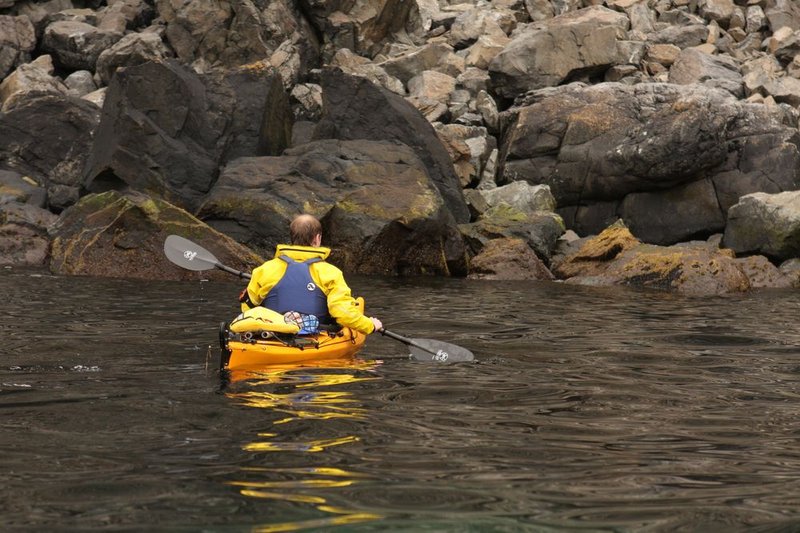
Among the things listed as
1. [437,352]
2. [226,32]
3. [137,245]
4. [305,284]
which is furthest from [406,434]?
[226,32]

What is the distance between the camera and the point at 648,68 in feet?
102

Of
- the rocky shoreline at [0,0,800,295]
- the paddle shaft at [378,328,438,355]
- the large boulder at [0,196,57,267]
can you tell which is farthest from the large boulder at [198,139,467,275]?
the paddle shaft at [378,328,438,355]

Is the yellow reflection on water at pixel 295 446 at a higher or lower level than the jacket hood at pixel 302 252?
lower

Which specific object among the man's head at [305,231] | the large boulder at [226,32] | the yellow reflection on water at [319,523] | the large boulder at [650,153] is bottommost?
the yellow reflection on water at [319,523]

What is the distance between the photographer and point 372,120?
2183 cm

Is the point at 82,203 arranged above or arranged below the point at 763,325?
above

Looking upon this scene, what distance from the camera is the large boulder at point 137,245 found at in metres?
16.8

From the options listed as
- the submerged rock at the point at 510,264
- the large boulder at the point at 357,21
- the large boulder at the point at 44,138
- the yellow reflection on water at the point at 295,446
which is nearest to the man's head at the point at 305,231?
the yellow reflection on water at the point at 295,446

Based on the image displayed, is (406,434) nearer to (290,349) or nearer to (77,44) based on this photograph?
(290,349)

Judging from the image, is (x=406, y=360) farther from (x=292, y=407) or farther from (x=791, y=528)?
(x=791, y=528)

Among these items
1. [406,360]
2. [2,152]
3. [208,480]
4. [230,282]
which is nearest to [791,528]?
[208,480]

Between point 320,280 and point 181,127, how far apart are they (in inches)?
538

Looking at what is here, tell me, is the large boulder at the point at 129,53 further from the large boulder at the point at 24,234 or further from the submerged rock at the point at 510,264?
the submerged rock at the point at 510,264

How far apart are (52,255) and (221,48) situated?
15316mm
